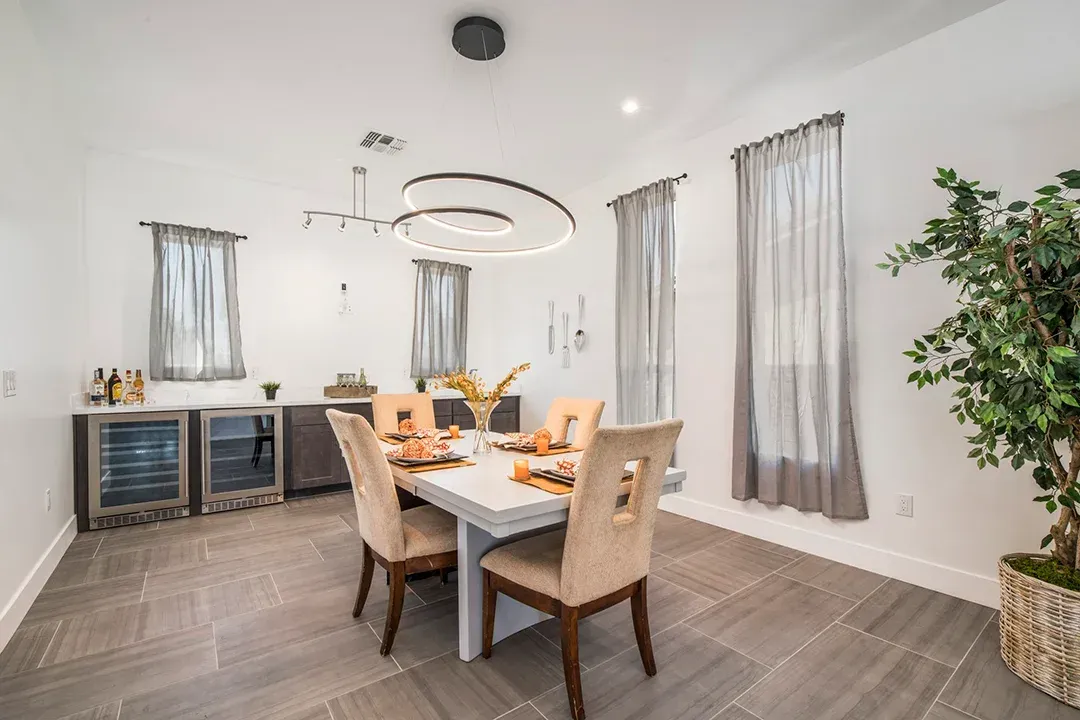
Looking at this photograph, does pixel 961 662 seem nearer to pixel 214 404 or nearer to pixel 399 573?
pixel 399 573

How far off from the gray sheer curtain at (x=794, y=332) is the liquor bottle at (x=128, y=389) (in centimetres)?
451

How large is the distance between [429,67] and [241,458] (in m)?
3.26

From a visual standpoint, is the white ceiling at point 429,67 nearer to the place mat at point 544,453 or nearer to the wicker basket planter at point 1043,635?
the place mat at point 544,453

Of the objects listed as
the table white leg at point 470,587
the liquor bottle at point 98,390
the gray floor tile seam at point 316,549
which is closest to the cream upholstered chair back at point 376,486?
the table white leg at point 470,587

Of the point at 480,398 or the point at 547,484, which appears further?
the point at 480,398

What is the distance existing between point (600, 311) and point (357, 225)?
2690 mm

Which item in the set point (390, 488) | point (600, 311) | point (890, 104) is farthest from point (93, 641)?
point (890, 104)

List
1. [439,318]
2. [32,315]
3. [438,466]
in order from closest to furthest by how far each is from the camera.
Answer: [438,466]
[32,315]
[439,318]

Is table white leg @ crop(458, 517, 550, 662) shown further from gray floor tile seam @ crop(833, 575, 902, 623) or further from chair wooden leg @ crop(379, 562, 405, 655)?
gray floor tile seam @ crop(833, 575, 902, 623)

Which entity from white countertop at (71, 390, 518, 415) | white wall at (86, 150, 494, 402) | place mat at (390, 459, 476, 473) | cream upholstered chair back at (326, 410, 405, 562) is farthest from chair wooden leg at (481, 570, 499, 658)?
white wall at (86, 150, 494, 402)

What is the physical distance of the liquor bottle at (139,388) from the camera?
384 centimetres

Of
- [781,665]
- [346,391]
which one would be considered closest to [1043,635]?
[781,665]

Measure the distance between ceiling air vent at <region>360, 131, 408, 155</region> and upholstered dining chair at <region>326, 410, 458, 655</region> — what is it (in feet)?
8.07

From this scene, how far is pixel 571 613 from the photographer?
1.62 meters
